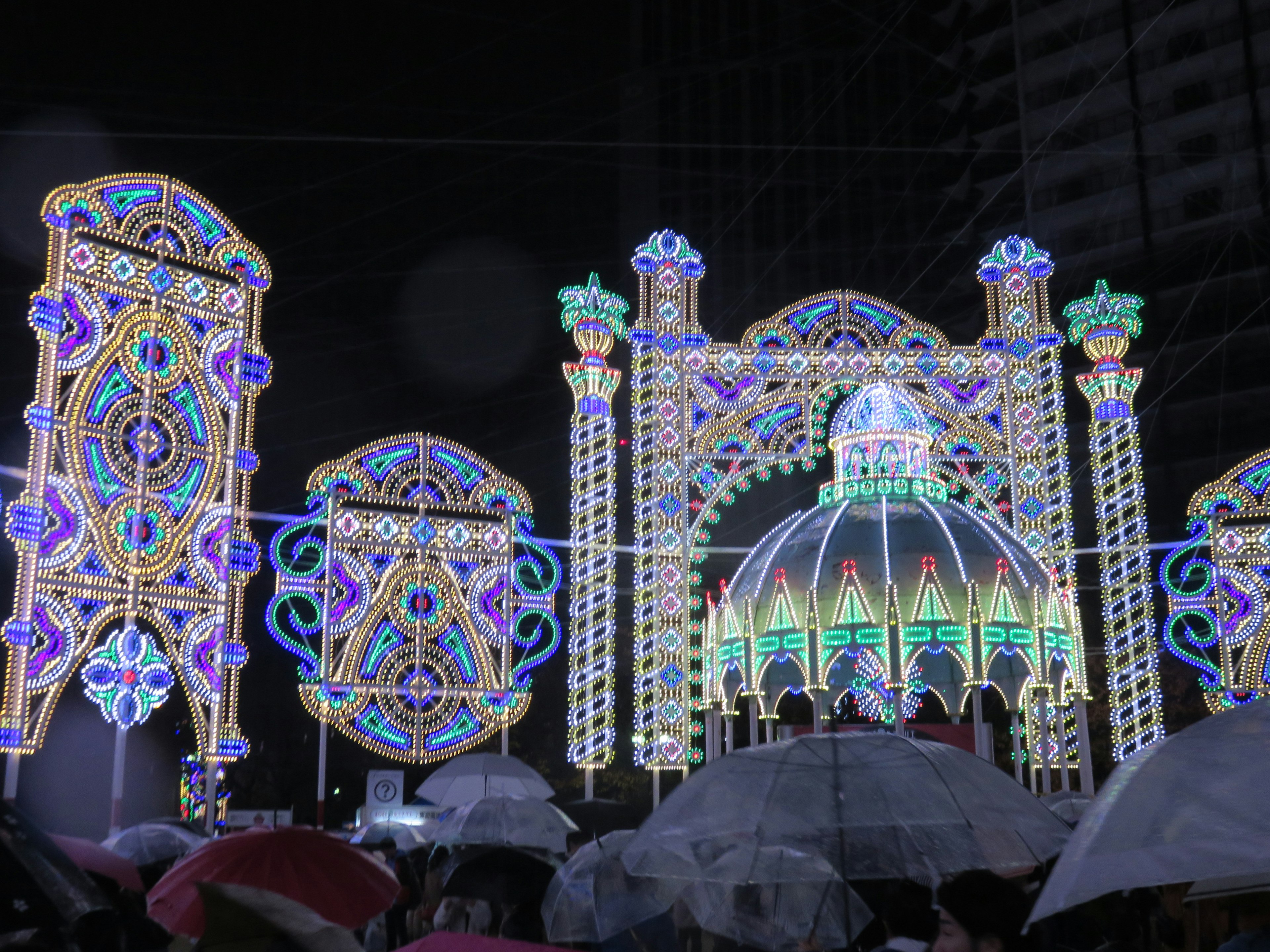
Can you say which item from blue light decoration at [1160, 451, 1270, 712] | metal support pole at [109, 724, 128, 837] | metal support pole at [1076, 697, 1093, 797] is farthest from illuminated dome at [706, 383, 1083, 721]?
metal support pole at [109, 724, 128, 837]

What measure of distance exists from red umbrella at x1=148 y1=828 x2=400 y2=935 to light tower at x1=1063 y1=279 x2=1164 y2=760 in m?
17.9

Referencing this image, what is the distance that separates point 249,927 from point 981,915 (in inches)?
100

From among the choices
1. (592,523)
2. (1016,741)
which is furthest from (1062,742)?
(592,523)

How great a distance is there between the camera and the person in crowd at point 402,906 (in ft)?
37.5

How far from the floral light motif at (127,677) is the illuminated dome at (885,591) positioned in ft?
28.6

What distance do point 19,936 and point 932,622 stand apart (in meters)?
16.4

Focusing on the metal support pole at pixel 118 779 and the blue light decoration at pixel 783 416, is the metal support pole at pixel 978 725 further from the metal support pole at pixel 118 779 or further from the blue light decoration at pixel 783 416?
the metal support pole at pixel 118 779

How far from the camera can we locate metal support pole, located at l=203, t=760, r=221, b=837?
58.5 ft

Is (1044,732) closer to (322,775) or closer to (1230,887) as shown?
(322,775)

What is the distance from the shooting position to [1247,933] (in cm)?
464

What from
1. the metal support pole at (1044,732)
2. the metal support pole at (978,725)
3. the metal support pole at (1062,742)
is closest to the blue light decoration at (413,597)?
the metal support pole at (978,725)

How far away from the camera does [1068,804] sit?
1320cm

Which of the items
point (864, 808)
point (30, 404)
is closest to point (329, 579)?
point (30, 404)

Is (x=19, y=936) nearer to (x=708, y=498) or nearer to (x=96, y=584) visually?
(x=96, y=584)
